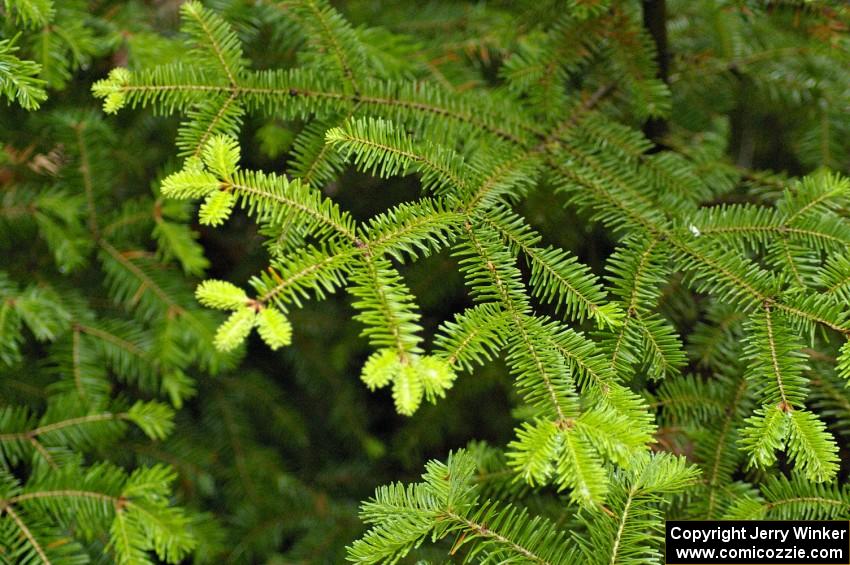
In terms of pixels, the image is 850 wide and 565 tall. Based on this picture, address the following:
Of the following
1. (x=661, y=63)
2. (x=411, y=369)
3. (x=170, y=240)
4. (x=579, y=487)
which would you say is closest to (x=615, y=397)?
(x=579, y=487)

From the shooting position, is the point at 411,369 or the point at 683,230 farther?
the point at 683,230

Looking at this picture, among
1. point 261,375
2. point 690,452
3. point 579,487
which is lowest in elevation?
point 261,375

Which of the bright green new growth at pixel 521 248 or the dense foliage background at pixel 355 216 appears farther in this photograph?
the dense foliage background at pixel 355 216

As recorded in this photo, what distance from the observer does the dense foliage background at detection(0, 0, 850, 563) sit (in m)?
1.01

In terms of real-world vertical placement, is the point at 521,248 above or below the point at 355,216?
above

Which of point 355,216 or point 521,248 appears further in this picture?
point 355,216

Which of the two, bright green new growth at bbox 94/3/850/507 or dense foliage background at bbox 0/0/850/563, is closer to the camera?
bright green new growth at bbox 94/3/850/507

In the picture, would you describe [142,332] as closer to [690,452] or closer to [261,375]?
[261,375]

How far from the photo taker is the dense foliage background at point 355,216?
101cm

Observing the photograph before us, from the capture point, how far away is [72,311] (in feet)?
4.32

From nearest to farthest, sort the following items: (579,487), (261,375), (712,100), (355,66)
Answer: (579,487) < (355,66) < (712,100) < (261,375)

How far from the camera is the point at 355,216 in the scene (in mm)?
1693

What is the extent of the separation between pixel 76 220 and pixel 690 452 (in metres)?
1.24

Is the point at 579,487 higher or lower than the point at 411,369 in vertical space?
lower
